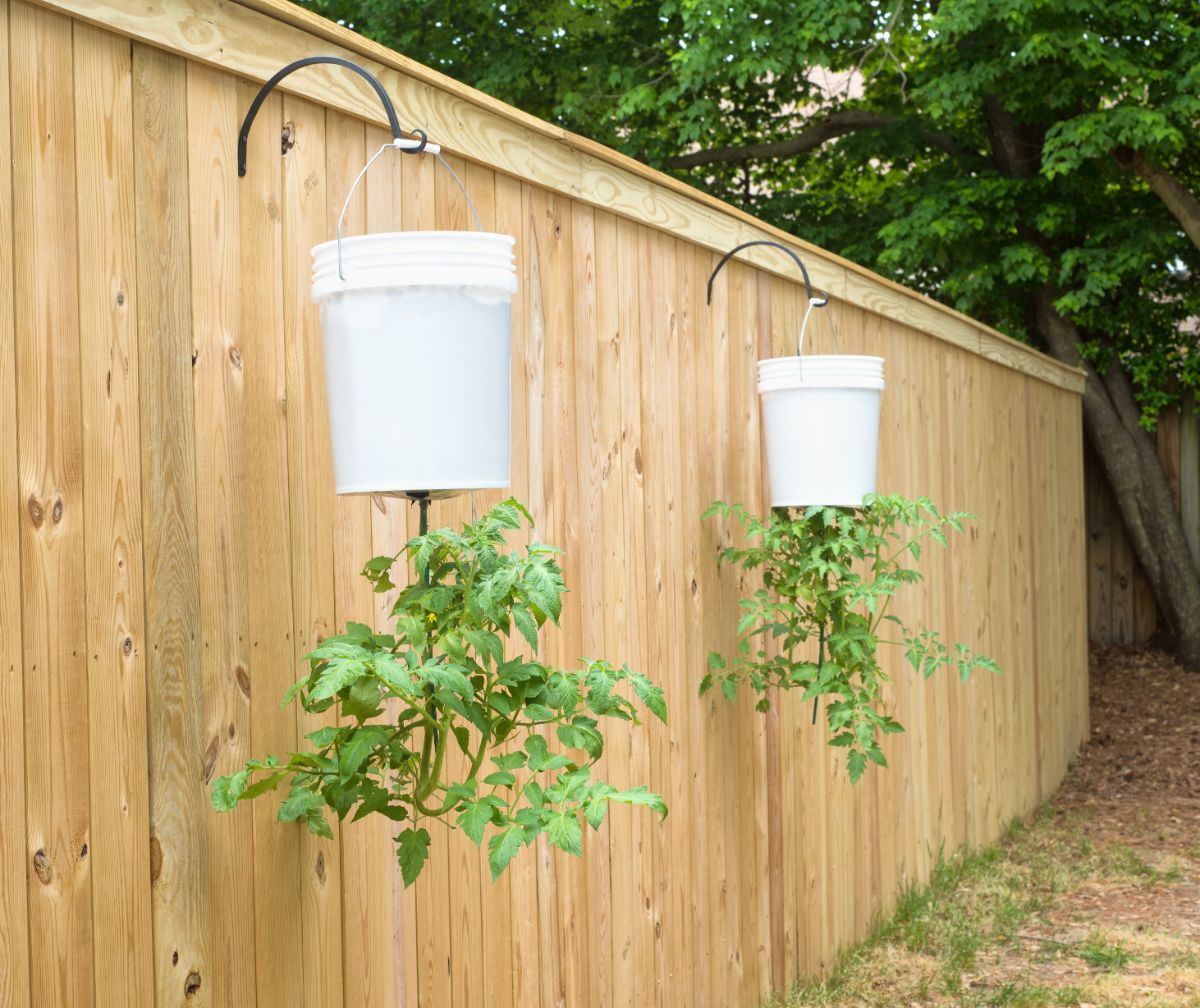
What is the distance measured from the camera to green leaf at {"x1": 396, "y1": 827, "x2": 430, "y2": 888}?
70.6 inches

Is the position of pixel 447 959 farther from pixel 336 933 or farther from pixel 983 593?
pixel 983 593

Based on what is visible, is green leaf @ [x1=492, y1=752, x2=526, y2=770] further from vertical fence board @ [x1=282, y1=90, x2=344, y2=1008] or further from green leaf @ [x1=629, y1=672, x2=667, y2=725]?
vertical fence board @ [x1=282, y1=90, x2=344, y2=1008]

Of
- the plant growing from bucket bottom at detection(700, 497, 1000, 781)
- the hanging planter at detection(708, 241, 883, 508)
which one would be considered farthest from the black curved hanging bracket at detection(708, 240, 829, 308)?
the plant growing from bucket bottom at detection(700, 497, 1000, 781)

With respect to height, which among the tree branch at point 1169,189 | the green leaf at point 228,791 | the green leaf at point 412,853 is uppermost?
the tree branch at point 1169,189

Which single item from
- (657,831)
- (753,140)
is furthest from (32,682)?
(753,140)

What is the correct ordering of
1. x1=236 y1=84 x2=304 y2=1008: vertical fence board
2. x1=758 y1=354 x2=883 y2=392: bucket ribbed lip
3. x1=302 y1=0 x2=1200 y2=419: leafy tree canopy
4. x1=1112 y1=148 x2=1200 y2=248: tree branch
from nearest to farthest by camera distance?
x1=236 y1=84 x2=304 y2=1008: vertical fence board
x1=758 y1=354 x2=883 y2=392: bucket ribbed lip
x1=302 y1=0 x2=1200 y2=419: leafy tree canopy
x1=1112 y1=148 x2=1200 y2=248: tree branch

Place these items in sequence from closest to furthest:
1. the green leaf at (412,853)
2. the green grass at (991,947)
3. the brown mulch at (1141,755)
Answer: the green leaf at (412,853) < the green grass at (991,947) < the brown mulch at (1141,755)

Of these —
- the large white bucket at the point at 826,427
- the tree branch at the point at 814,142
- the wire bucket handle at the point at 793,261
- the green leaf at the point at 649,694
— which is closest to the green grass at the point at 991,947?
the large white bucket at the point at 826,427

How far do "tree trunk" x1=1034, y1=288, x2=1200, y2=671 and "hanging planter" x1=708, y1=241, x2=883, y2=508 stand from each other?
571 centimetres

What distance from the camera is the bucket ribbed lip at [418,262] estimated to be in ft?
5.90

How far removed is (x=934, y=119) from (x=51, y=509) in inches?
282

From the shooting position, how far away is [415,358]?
1.80 metres

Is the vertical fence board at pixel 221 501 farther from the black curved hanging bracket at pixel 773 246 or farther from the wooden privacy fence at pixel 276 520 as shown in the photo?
the black curved hanging bracket at pixel 773 246

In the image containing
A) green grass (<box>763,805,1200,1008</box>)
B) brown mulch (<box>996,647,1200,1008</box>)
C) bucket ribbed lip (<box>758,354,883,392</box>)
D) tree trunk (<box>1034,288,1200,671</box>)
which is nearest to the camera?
bucket ribbed lip (<box>758,354,883,392</box>)
